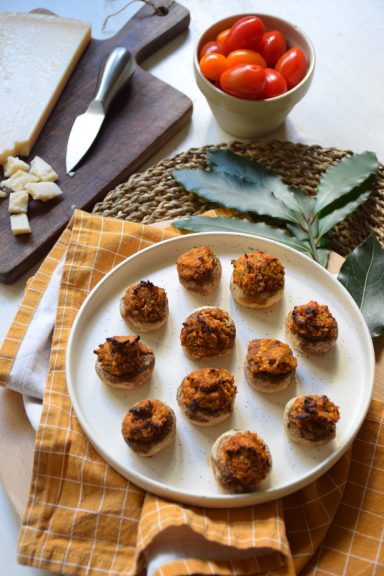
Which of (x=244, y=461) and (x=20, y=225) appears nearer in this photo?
(x=244, y=461)

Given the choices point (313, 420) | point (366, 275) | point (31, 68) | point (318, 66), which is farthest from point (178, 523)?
point (318, 66)

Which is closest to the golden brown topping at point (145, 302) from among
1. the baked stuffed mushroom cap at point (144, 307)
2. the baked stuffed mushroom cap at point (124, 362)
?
the baked stuffed mushroom cap at point (144, 307)

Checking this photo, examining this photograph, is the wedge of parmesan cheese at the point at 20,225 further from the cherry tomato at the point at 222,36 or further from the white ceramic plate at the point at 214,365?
the cherry tomato at the point at 222,36

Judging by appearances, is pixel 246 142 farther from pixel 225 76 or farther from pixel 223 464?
pixel 223 464

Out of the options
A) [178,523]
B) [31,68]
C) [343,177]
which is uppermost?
[31,68]

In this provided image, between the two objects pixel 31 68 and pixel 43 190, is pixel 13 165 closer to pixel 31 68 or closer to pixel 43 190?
pixel 43 190

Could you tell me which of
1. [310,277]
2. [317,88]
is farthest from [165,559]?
[317,88]
